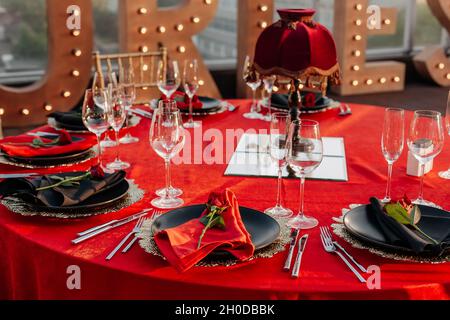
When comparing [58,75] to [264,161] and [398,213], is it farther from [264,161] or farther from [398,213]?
[398,213]

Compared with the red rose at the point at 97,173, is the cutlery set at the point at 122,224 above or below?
below

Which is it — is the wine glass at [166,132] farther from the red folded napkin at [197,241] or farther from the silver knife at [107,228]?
the red folded napkin at [197,241]

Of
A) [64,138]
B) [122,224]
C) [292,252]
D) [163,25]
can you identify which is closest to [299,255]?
[292,252]

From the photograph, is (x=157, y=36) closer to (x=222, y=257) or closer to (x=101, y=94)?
(x=101, y=94)

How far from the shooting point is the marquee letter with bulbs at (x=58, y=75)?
4.19 m

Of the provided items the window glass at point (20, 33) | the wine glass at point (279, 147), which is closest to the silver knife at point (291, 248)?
the wine glass at point (279, 147)

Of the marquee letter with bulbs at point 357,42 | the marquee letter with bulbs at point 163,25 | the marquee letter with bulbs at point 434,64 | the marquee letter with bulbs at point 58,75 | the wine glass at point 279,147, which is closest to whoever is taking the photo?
the wine glass at point 279,147

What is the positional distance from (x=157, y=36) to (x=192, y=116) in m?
2.09

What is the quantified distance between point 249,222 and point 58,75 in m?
3.13

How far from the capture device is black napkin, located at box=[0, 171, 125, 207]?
1583 millimetres

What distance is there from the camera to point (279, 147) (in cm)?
156

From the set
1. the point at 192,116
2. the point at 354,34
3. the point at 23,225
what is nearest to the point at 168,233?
the point at 23,225

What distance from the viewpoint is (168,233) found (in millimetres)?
1361

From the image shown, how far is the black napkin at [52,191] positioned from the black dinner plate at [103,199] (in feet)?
0.03
